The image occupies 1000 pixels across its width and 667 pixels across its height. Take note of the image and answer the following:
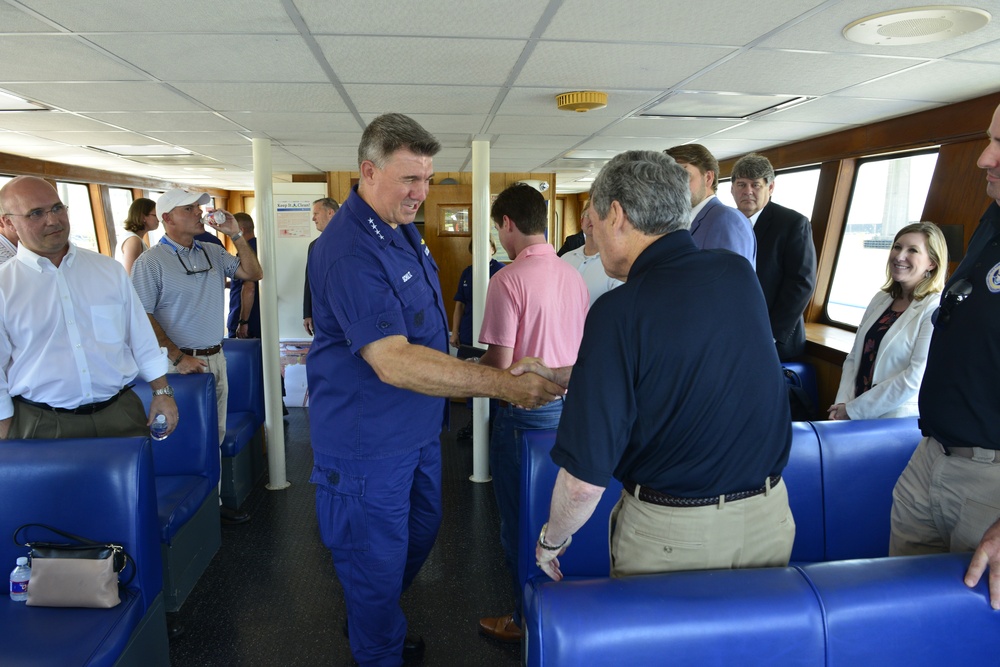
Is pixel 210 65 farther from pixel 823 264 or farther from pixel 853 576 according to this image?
pixel 823 264

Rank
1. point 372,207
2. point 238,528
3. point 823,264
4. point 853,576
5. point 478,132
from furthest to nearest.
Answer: point 823,264 < point 478,132 < point 238,528 < point 372,207 < point 853,576

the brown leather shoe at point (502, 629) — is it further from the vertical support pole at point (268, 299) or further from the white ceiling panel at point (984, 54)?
the white ceiling panel at point (984, 54)

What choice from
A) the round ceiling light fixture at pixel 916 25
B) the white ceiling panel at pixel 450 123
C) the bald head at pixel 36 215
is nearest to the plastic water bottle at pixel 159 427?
the bald head at pixel 36 215

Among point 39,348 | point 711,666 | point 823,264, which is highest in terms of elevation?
point 823,264

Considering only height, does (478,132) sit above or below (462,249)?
above

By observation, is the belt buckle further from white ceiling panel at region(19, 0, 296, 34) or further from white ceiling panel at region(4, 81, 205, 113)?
white ceiling panel at region(4, 81, 205, 113)

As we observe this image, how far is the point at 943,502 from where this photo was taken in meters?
1.70

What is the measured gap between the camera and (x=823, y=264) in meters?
5.47

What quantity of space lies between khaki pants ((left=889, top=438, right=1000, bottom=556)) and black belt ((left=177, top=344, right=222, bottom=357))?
3.54 meters

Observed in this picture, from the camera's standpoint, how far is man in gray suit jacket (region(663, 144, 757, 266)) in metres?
2.66

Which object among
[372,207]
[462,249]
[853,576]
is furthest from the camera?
[462,249]

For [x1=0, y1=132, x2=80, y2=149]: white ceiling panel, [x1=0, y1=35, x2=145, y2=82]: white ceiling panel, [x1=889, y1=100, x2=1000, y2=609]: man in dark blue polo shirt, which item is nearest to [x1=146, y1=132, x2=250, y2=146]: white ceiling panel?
[x1=0, y1=132, x2=80, y2=149]: white ceiling panel

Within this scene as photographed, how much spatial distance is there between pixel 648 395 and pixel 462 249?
19.3 feet

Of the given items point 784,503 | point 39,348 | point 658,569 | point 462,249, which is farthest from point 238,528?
point 462,249
